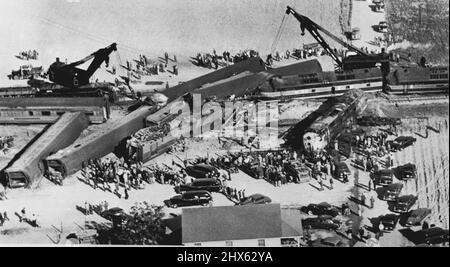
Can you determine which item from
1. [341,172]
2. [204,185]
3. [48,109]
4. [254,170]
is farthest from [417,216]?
[48,109]

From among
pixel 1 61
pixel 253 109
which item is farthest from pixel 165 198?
pixel 1 61

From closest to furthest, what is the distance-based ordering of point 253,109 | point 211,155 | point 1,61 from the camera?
point 211,155 → point 253,109 → point 1,61

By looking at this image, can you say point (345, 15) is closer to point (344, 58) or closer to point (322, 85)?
point (344, 58)

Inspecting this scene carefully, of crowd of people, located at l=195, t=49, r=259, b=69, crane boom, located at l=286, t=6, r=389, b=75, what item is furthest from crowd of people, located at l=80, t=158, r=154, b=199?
crane boom, located at l=286, t=6, r=389, b=75

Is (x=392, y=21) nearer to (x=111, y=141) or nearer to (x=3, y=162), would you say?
A: (x=111, y=141)

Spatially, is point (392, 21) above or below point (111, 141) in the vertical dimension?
above
